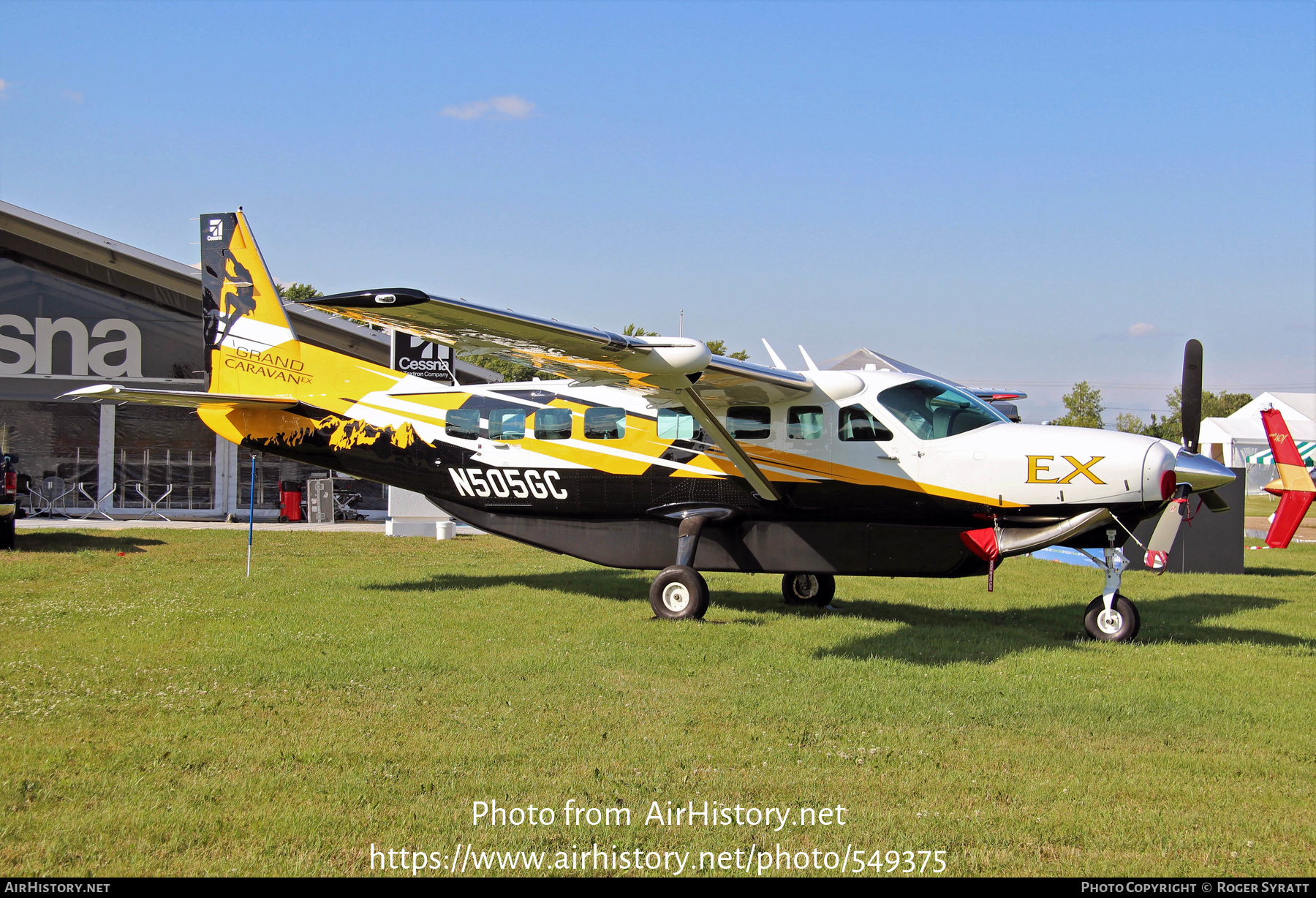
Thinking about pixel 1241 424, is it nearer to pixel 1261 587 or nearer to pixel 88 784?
pixel 1261 587

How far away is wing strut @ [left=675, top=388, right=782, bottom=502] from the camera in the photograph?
1027 cm

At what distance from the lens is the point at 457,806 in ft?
16.6

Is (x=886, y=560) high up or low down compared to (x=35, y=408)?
down

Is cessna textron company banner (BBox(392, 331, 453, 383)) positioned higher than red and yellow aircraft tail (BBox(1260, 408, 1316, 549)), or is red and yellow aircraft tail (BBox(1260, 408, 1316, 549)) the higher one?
cessna textron company banner (BBox(392, 331, 453, 383))

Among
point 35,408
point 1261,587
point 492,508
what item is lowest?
point 1261,587

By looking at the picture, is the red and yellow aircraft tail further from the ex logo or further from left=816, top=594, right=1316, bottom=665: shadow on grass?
the ex logo

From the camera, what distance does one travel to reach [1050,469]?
33.5ft

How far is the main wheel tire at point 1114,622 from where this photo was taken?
10.5 meters

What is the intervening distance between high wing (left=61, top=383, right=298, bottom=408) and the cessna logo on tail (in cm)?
266

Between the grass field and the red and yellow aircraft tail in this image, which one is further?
the red and yellow aircraft tail

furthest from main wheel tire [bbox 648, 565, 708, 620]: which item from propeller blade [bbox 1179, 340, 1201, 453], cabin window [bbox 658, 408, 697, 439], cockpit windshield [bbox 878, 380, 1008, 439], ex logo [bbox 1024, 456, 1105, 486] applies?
propeller blade [bbox 1179, 340, 1201, 453]

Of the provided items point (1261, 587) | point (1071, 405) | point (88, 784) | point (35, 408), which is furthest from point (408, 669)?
point (1071, 405)

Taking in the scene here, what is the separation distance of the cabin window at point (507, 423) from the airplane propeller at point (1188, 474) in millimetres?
7492
